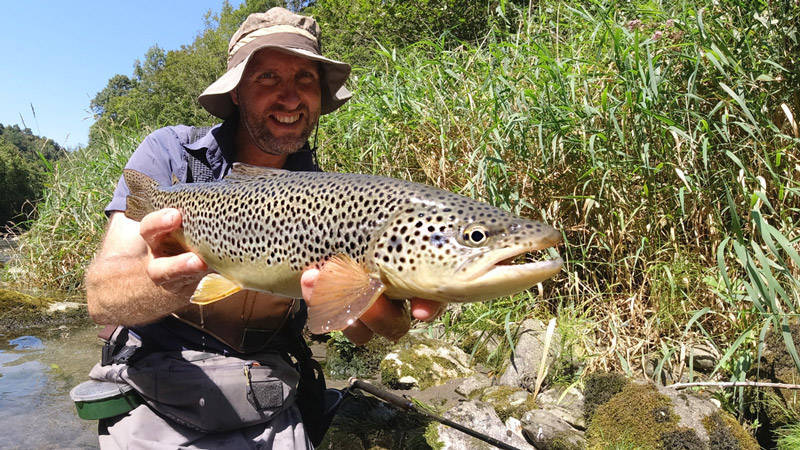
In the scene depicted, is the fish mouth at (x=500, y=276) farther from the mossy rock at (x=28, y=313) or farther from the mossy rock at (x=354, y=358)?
the mossy rock at (x=28, y=313)

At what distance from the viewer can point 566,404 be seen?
3.84 meters

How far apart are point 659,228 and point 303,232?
323 cm

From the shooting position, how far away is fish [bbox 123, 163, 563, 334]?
1.64 meters

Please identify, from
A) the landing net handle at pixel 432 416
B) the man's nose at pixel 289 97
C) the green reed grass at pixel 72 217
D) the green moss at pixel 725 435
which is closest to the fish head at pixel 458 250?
the man's nose at pixel 289 97

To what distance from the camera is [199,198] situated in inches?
92.0

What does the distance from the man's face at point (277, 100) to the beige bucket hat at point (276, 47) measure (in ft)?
0.29

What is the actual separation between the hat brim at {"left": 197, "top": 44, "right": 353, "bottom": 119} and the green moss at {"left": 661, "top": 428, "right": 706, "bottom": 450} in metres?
2.79

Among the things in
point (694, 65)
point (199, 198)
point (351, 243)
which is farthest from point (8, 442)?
point (694, 65)

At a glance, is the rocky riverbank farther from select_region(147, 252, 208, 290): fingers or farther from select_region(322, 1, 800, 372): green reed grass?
select_region(147, 252, 208, 290): fingers

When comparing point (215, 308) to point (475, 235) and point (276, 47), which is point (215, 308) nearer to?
point (276, 47)

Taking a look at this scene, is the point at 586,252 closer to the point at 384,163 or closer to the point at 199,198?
the point at 384,163

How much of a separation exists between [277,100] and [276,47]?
0.92 feet

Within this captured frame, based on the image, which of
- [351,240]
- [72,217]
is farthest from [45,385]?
[351,240]

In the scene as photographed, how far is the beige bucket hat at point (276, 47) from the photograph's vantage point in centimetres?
284
